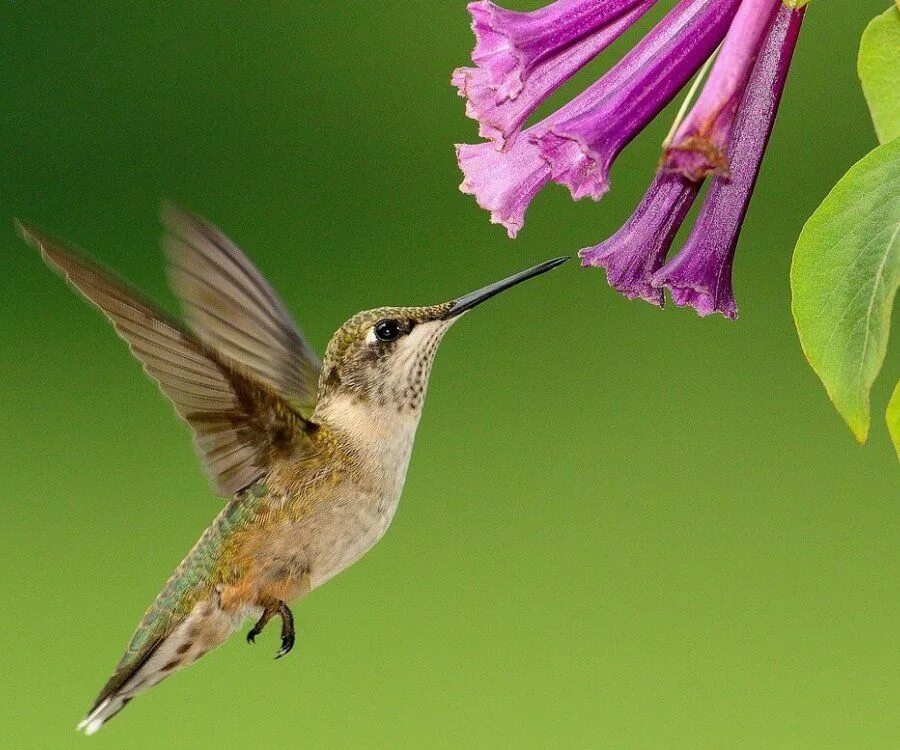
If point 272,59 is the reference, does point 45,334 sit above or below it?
below

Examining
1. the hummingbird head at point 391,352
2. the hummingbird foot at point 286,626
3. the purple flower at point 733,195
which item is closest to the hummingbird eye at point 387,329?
the hummingbird head at point 391,352

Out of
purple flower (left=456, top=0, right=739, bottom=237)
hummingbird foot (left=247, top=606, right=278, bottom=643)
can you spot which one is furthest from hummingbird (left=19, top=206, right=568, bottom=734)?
purple flower (left=456, top=0, right=739, bottom=237)

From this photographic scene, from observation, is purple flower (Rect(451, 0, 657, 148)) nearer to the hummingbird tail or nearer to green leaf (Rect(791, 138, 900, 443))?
green leaf (Rect(791, 138, 900, 443))

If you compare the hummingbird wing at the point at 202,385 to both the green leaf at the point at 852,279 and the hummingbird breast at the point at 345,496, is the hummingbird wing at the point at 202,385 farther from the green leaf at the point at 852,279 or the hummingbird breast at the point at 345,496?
the green leaf at the point at 852,279

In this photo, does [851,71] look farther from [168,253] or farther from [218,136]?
[168,253]

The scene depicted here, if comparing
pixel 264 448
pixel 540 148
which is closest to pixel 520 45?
pixel 540 148

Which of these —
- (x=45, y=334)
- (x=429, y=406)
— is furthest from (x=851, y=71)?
(x=45, y=334)
